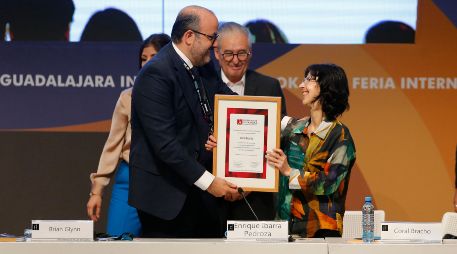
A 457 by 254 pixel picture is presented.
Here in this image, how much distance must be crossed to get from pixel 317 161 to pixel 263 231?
772 millimetres

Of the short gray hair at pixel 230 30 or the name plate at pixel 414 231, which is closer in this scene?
the name plate at pixel 414 231

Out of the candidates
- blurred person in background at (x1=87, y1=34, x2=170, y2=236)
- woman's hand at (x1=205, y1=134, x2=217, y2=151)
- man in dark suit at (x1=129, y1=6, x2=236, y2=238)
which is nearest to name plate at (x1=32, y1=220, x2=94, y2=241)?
man in dark suit at (x1=129, y1=6, x2=236, y2=238)

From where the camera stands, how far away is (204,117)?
407 centimetres

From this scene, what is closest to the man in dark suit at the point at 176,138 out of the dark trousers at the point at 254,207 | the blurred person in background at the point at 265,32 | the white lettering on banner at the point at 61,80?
the dark trousers at the point at 254,207

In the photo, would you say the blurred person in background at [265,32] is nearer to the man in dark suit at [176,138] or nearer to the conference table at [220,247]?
the man in dark suit at [176,138]

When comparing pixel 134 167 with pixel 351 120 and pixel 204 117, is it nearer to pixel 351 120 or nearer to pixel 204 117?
pixel 204 117

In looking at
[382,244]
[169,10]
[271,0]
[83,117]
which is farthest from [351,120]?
[382,244]

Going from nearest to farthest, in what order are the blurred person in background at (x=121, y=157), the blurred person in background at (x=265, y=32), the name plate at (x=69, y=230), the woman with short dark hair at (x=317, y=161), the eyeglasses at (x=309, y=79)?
the name plate at (x=69, y=230)
the woman with short dark hair at (x=317, y=161)
the eyeglasses at (x=309, y=79)
the blurred person in background at (x=121, y=157)
the blurred person in background at (x=265, y=32)

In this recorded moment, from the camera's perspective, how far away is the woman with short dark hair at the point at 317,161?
4.00m

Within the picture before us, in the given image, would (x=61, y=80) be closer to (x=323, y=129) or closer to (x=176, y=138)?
(x=176, y=138)

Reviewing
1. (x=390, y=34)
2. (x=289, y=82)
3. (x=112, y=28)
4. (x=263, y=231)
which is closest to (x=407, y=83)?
(x=390, y=34)

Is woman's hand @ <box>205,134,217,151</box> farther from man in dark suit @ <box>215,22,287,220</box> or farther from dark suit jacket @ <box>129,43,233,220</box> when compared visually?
man in dark suit @ <box>215,22,287,220</box>

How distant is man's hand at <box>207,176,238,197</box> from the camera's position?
387 cm

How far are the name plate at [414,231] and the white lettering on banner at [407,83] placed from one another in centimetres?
272
